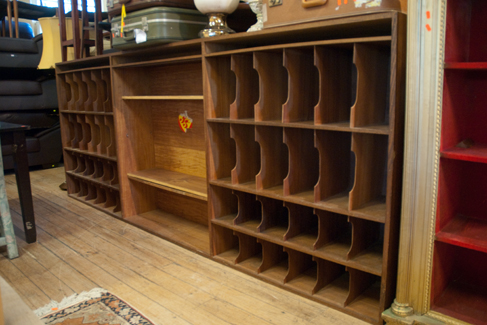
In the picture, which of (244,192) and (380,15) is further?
(244,192)

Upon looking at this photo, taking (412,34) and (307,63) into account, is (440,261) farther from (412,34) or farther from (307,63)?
(307,63)

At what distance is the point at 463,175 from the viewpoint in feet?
6.49

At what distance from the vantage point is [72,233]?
333 cm

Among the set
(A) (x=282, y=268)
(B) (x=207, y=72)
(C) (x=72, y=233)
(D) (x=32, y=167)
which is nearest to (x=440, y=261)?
(A) (x=282, y=268)

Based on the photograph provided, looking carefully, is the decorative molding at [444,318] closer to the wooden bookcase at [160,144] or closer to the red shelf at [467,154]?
the red shelf at [467,154]

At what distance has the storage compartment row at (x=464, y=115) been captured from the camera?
1.67 m

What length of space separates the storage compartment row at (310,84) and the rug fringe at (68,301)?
1235 millimetres

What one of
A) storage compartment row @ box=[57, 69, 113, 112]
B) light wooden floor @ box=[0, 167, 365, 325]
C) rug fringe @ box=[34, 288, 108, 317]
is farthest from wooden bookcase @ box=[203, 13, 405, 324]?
storage compartment row @ box=[57, 69, 113, 112]

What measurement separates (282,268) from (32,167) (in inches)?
195

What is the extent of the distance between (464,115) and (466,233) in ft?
1.78

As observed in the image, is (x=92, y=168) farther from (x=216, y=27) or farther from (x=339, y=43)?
(x=339, y=43)

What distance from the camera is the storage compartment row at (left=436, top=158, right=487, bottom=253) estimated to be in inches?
67.3

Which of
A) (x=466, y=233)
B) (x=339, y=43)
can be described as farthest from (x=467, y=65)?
(x=466, y=233)

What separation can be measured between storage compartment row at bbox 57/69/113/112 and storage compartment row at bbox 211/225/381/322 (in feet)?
5.71
